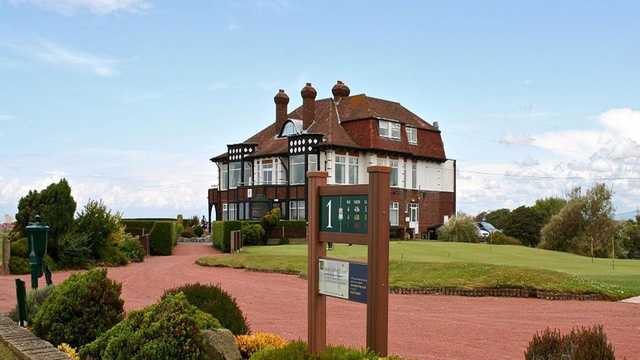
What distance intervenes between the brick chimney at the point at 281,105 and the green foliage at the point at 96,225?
2640 centimetres

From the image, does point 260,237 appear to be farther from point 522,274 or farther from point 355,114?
point 522,274

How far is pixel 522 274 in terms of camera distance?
56.7 feet

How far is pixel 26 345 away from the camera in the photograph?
27.6ft

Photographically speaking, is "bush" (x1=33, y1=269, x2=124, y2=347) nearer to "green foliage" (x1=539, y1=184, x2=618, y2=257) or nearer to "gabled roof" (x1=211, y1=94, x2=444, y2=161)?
"gabled roof" (x1=211, y1=94, x2=444, y2=161)

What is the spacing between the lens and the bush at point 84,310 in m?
8.55

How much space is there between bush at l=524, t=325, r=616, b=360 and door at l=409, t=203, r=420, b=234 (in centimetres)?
4233

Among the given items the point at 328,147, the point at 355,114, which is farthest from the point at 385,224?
the point at 355,114

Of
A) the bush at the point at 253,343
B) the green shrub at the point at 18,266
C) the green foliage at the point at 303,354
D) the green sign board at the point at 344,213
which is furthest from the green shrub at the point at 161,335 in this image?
the green shrub at the point at 18,266

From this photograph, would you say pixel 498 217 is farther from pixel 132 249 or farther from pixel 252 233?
pixel 132 249

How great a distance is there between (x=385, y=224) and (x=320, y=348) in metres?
1.52

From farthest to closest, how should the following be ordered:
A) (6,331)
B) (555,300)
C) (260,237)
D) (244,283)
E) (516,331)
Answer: (260,237), (244,283), (555,300), (516,331), (6,331)

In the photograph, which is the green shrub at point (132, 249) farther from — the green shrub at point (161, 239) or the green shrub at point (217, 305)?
the green shrub at point (217, 305)

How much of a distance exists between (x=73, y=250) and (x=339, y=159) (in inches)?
971

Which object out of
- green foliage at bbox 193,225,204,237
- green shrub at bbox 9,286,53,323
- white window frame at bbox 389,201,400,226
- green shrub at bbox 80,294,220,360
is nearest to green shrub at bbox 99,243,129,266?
green shrub at bbox 9,286,53,323
